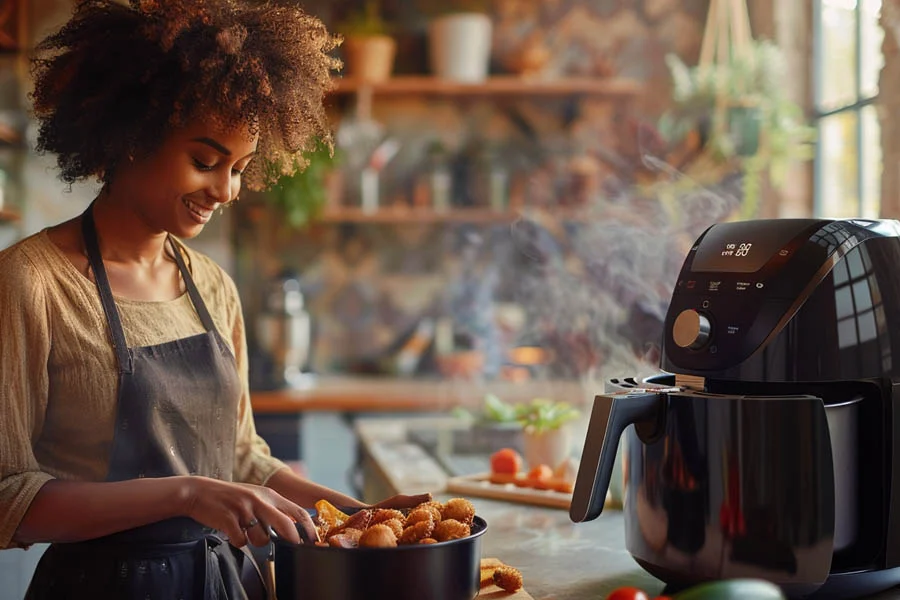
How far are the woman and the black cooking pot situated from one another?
20 cm

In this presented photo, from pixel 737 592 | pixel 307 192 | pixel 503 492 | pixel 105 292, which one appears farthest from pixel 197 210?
pixel 307 192

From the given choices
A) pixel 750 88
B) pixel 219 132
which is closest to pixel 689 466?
pixel 219 132

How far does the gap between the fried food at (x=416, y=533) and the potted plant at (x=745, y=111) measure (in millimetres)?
2737

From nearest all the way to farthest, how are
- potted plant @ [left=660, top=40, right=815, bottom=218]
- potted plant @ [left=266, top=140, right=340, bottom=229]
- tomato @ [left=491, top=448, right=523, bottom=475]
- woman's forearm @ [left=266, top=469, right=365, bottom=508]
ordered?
woman's forearm @ [left=266, top=469, right=365, bottom=508]
tomato @ [left=491, top=448, right=523, bottom=475]
potted plant @ [left=660, top=40, right=815, bottom=218]
potted plant @ [left=266, top=140, right=340, bottom=229]

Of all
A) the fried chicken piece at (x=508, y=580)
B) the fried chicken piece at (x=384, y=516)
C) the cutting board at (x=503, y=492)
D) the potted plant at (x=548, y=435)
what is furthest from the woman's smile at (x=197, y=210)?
the potted plant at (x=548, y=435)

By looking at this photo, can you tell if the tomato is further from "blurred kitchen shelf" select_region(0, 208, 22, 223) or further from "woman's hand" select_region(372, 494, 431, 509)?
"blurred kitchen shelf" select_region(0, 208, 22, 223)

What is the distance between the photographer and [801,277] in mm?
1040

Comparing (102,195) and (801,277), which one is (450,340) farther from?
(801,277)

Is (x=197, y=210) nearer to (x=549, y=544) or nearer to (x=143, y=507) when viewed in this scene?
(x=143, y=507)

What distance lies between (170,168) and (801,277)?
2.62 feet

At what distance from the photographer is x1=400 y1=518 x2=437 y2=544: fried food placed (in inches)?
40.4

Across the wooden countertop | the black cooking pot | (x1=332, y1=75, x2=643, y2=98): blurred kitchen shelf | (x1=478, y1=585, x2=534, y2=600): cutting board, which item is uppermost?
(x1=332, y1=75, x2=643, y2=98): blurred kitchen shelf

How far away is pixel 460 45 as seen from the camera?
4.23 meters

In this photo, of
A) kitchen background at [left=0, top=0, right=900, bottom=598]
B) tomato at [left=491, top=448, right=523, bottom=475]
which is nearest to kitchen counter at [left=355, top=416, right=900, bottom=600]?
tomato at [left=491, top=448, right=523, bottom=475]
